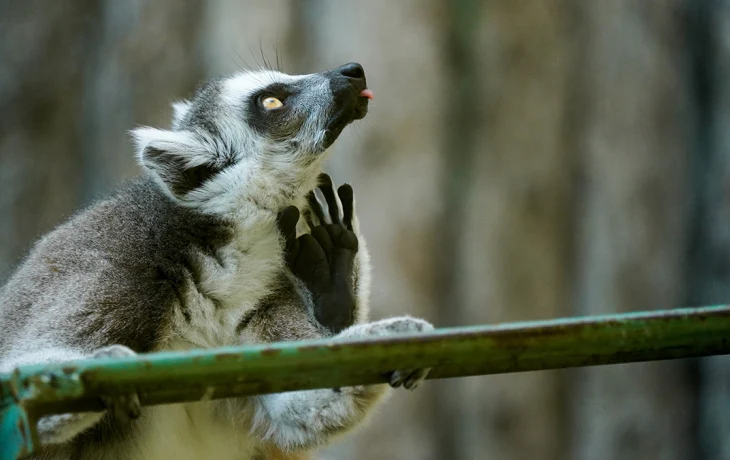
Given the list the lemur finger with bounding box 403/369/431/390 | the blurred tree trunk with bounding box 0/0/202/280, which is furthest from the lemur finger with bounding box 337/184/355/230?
the blurred tree trunk with bounding box 0/0/202/280

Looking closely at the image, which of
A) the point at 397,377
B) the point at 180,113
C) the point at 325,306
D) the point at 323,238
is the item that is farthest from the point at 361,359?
the point at 180,113

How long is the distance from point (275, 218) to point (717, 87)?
98.9 inches

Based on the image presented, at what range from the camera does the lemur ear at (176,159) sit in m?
2.60

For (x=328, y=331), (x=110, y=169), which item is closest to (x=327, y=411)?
(x=328, y=331)

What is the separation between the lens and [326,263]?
2611 mm

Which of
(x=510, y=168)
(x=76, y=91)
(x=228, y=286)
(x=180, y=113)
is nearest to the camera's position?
(x=228, y=286)

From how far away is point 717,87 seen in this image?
13.6 feet

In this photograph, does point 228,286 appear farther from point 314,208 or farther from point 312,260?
point 314,208

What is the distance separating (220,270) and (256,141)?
0.47 meters

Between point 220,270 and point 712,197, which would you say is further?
point 712,197

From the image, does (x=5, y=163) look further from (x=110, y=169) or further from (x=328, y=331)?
(x=328, y=331)

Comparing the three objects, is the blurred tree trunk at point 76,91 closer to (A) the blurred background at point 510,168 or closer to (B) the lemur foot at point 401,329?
(A) the blurred background at point 510,168

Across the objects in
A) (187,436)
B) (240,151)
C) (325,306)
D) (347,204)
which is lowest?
(187,436)

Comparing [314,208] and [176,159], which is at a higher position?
[176,159]
